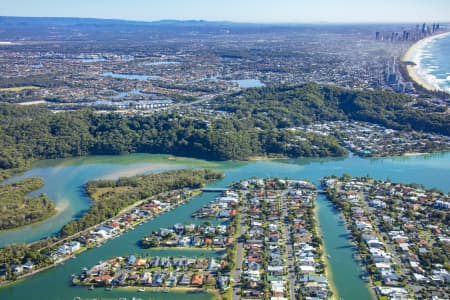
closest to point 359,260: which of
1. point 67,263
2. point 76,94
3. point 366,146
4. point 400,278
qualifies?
point 400,278

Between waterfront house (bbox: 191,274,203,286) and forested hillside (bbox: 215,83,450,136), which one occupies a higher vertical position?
forested hillside (bbox: 215,83,450,136)

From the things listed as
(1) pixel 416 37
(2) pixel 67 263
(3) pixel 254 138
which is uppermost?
(1) pixel 416 37

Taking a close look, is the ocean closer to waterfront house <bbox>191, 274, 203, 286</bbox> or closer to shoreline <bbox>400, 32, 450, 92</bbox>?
shoreline <bbox>400, 32, 450, 92</bbox>

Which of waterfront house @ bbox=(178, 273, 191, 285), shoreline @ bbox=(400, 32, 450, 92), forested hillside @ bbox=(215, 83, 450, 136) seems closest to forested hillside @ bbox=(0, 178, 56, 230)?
waterfront house @ bbox=(178, 273, 191, 285)

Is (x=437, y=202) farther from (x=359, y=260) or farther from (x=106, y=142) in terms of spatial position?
(x=106, y=142)

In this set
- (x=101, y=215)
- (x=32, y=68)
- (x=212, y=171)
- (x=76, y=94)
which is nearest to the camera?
(x=101, y=215)

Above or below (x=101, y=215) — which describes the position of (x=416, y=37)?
above

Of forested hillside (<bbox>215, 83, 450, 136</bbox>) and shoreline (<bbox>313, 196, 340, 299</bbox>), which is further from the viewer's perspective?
forested hillside (<bbox>215, 83, 450, 136</bbox>)
